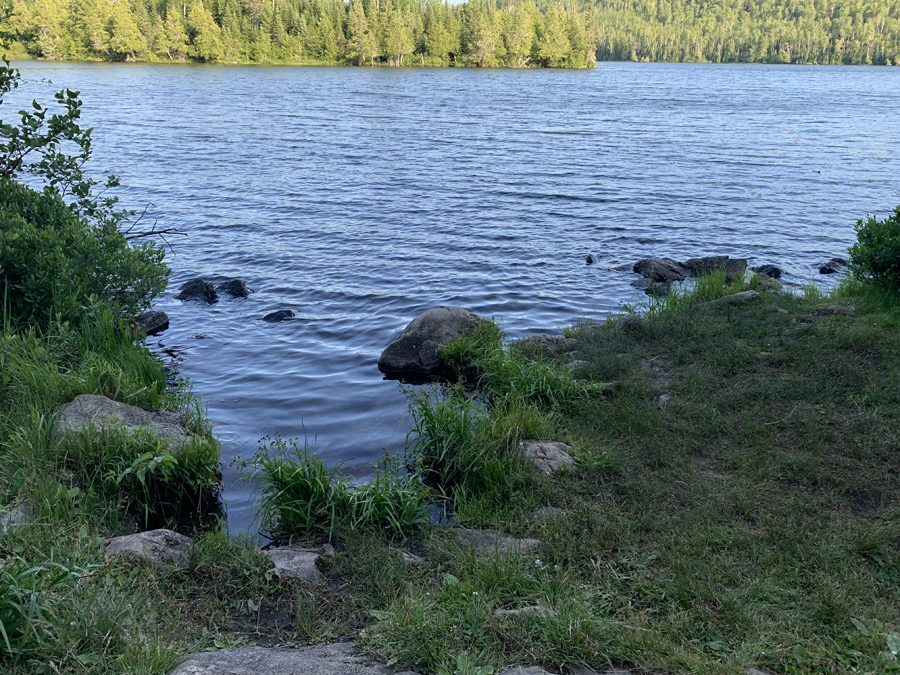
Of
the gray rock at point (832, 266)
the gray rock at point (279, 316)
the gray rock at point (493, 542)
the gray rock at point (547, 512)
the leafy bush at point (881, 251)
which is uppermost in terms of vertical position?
the leafy bush at point (881, 251)

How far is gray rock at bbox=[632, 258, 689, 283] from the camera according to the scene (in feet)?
46.9

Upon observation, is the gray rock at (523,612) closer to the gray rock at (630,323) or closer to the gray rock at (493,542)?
the gray rock at (493,542)

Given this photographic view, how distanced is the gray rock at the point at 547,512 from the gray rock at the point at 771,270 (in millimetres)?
10713

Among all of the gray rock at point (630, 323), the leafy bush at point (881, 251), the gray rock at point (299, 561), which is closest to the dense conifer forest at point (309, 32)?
the gray rock at point (630, 323)

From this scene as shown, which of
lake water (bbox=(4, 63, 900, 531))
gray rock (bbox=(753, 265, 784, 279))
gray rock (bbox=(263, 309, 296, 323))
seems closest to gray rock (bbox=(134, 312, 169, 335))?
lake water (bbox=(4, 63, 900, 531))

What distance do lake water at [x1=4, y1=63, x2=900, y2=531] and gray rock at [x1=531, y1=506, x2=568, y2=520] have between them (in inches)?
92.7

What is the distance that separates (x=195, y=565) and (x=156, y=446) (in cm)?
165

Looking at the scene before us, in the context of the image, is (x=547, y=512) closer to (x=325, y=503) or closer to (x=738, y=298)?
(x=325, y=503)

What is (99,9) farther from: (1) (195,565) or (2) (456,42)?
(1) (195,565)

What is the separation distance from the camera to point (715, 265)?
1425cm

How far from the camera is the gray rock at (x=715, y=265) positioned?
1388cm

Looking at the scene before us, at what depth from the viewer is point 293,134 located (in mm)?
35094

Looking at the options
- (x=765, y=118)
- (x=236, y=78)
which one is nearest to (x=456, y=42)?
(x=236, y=78)

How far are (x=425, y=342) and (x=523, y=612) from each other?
5810mm
